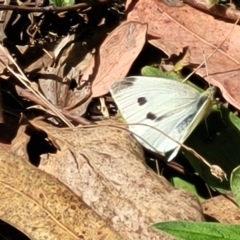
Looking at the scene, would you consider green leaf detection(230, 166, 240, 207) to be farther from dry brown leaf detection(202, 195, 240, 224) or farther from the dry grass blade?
the dry grass blade

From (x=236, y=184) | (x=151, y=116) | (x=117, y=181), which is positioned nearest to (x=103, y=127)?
(x=151, y=116)

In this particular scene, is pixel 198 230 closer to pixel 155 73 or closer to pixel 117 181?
pixel 117 181

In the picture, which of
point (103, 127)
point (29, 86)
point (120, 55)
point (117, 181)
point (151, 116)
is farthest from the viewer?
A: point (120, 55)

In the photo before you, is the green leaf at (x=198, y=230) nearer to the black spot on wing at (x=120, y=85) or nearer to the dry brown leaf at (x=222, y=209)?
the dry brown leaf at (x=222, y=209)

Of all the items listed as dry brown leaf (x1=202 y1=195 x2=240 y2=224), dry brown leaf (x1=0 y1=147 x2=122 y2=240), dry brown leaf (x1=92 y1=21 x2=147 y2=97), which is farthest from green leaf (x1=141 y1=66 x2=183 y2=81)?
dry brown leaf (x1=0 y1=147 x2=122 y2=240)

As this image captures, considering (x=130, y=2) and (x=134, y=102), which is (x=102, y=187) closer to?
(x=134, y=102)

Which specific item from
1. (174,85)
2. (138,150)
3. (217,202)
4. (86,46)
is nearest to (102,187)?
(138,150)

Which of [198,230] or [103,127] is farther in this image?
[103,127]
